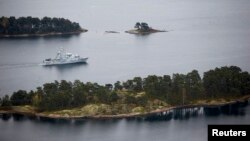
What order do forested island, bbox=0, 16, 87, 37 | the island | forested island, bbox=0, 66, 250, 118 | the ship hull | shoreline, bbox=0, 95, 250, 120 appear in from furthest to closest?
the island
forested island, bbox=0, 16, 87, 37
the ship hull
forested island, bbox=0, 66, 250, 118
shoreline, bbox=0, 95, 250, 120

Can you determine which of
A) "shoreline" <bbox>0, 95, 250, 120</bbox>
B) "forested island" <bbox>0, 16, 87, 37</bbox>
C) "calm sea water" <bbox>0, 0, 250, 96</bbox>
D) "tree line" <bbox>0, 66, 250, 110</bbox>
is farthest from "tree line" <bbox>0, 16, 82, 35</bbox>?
"shoreline" <bbox>0, 95, 250, 120</bbox>

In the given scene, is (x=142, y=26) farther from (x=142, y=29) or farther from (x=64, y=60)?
(x=64, y=60)

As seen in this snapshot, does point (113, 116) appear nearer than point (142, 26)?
Yes

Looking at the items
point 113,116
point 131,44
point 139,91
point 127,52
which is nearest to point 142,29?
point 131,44

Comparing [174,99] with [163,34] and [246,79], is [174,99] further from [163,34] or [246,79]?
[163,34]

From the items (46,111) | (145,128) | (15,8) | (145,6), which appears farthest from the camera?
(145,6)

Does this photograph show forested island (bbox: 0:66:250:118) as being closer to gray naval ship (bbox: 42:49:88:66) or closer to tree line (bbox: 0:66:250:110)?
tree line (bbox: 0:66:250:110)

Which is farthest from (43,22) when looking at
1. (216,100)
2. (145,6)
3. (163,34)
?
(216,100)
